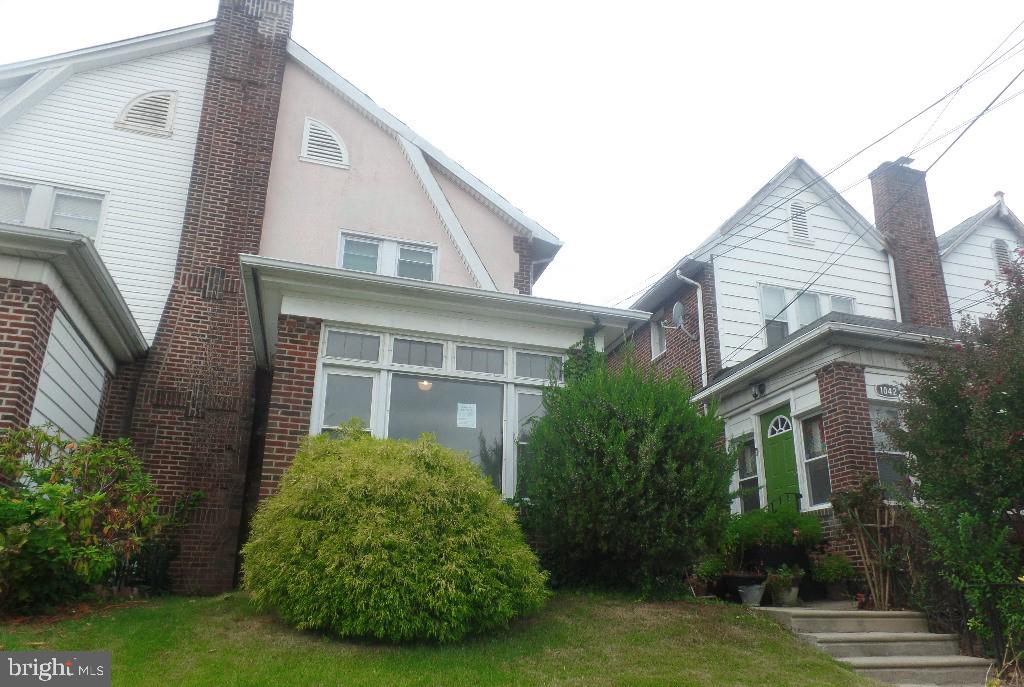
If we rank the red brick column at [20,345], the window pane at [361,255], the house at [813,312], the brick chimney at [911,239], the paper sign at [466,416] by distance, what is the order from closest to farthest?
the red brick column at [20,345], the paper sign at [466,416], the house at [813,312], the window pane at [361,255], the brick chimney at [911,239]

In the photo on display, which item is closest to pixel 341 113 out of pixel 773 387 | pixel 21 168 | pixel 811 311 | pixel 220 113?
pixel 220 113

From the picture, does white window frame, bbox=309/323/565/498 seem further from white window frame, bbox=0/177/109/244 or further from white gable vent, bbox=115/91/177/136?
white gable vent, bbox=115/91/177/136

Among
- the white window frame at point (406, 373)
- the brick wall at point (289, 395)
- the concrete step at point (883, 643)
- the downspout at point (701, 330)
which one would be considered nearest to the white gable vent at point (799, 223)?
the downspout at point (701, 330)

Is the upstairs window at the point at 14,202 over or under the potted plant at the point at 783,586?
over

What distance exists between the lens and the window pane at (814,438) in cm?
1115

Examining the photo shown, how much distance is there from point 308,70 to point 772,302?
9.91 metres

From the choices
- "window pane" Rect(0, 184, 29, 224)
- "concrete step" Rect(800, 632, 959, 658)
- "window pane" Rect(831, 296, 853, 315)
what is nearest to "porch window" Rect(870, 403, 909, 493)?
"concrete step" Rect(800, 632, 959, 658)

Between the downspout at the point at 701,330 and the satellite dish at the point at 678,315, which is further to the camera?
the satellite dish at the point at 678,315

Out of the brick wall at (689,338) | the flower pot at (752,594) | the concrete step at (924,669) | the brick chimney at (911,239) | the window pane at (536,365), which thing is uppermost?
the brick chimney at (911,239)

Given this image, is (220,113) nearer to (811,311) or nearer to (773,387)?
(773,387)

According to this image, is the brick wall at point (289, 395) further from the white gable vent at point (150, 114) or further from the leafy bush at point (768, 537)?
the white gable vent at point (150, 114)

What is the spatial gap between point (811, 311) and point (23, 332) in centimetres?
1356

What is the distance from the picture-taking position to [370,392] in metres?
9.15

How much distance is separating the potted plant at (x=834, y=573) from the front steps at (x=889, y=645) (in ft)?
4.03
